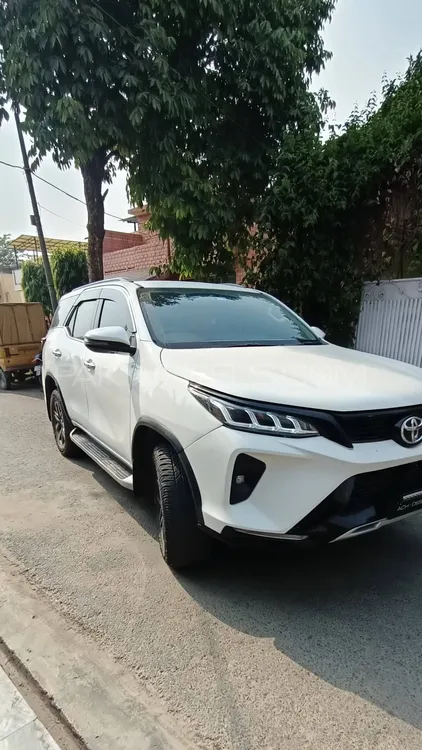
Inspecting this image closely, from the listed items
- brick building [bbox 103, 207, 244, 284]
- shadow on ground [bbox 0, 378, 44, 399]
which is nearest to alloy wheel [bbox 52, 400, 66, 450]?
shadow on ground [bbox 0, 378, 44, 399]

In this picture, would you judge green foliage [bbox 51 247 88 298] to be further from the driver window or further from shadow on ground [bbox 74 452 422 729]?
shadow on ground [bbox 74 452 422 729]

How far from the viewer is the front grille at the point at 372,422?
2.17m

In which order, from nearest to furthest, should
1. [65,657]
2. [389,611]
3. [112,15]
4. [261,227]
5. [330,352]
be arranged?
[65,657]
[389,611]
[330,352]
[112,15]
[261,227]

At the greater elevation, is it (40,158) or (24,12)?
(24,12)

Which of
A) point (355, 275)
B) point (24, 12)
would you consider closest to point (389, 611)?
point (355, 275)

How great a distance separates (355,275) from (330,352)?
4.07 m

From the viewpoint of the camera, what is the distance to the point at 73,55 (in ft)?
21.2

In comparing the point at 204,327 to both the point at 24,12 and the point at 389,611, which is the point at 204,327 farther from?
the point at 24,12

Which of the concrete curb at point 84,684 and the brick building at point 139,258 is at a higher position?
the brick building at point 139,258

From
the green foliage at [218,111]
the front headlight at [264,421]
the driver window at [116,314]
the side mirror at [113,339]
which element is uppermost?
the green foliage at [218,111]

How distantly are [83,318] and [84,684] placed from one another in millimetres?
3326

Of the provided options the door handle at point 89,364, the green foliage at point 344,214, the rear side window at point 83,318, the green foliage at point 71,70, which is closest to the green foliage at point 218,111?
the green foliage at point 71,70

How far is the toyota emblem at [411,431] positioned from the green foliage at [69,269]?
15354 millimetres

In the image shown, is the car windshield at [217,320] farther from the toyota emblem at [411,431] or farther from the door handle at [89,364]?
the toyota emblem at [411,431]
